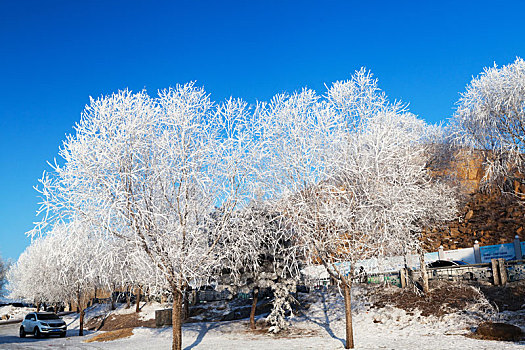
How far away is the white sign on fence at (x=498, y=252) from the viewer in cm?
2711

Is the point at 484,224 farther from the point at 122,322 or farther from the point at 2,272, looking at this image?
the point at 2,272

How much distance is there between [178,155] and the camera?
1384 cm

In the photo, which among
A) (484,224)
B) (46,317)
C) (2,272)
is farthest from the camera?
(2,272)

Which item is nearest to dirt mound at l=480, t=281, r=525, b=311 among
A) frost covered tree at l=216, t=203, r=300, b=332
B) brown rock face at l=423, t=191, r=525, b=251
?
frost covered tree at l=216, t=203, r=300, b=332

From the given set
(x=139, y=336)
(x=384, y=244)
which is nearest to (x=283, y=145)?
(x=384, y=244)

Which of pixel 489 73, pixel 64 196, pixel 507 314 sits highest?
pixel 489 73

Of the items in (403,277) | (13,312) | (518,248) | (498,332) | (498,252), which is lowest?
(13,312)

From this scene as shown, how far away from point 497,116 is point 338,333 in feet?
47.5

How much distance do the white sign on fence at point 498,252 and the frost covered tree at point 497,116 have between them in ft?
20.2

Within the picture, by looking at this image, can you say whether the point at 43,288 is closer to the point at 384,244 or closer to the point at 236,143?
the point at 236,143

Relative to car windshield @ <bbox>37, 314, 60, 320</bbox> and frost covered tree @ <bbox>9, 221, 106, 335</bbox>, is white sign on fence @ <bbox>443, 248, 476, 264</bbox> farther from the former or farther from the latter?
car windshield @ <bbox>37, 314, 60, 320</bbox>

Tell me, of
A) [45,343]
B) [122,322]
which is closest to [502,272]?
[45,343]

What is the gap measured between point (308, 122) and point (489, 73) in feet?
45.7

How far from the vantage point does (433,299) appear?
19016mm
